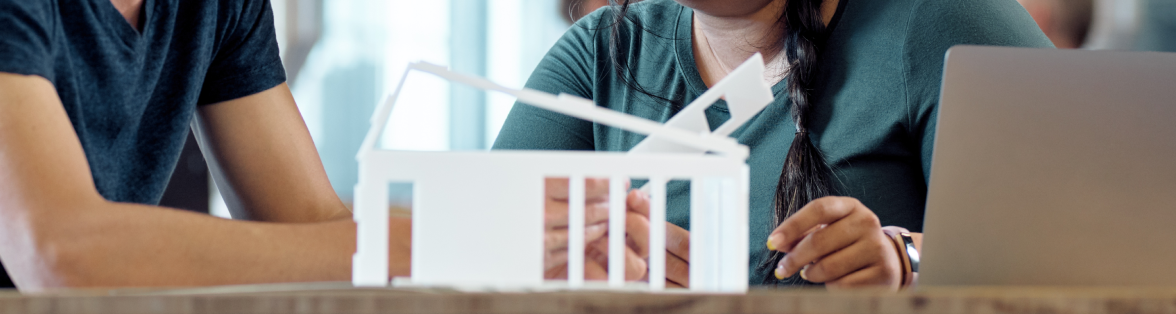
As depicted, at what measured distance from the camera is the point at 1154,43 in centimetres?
305

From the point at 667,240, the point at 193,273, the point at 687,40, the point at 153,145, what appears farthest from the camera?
the point at 687,40

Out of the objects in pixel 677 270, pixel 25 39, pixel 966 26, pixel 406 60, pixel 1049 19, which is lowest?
pixel 677 270

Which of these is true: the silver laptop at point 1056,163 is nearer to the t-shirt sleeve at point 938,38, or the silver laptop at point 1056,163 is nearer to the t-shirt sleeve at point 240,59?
the t-shirt sleeve at point 938,38

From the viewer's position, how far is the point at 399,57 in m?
3.47

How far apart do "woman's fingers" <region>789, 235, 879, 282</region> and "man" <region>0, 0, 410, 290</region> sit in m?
0.39

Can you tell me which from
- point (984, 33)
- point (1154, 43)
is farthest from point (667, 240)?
point (1154, 43)

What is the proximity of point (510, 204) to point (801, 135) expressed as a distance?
77 cm

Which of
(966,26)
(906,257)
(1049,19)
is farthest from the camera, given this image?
(1049,19)

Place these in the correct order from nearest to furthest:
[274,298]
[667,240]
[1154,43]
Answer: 1. [274,298]
2. [667,240]
3. [1154,43]

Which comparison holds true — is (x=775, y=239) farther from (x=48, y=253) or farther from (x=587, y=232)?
(x=48, y=253)

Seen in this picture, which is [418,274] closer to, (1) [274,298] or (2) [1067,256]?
(1) [274,298]

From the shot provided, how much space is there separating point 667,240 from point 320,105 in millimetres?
3049

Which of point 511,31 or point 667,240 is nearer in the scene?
point 667,240

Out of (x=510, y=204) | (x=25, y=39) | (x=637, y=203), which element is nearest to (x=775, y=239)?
(x=637, y=203)
